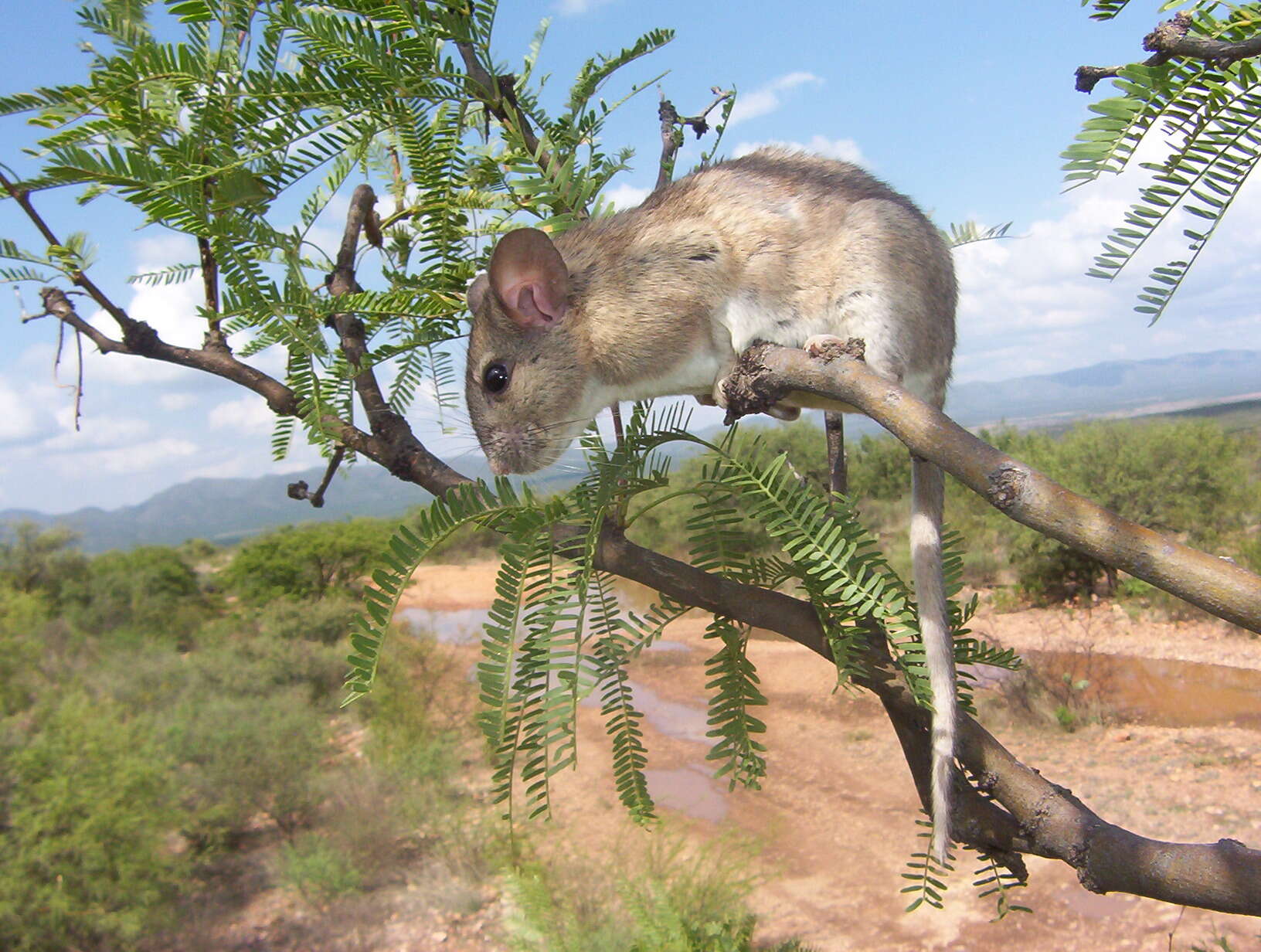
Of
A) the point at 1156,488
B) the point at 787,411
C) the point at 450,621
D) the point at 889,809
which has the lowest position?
the point at 450,621

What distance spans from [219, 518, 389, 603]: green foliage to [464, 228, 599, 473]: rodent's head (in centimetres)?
2424

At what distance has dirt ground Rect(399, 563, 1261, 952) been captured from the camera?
30.9 feet

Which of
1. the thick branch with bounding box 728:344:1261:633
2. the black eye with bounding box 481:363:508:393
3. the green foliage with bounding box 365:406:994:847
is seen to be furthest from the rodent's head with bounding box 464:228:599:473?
the thick branch with bounding box 728:344:1261:633

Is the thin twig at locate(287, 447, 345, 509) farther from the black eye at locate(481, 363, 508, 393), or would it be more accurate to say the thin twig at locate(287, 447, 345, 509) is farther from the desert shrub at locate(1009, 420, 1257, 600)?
the desert shrub at locate(1009, 420, 1257, 600)

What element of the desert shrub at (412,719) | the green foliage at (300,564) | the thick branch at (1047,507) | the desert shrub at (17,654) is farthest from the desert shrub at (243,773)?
the thick branch at (1047,507)

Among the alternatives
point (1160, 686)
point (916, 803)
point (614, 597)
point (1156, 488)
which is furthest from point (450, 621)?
point (614, 597)

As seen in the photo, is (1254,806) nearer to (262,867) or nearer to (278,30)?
(278,30)

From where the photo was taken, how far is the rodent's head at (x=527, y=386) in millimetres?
2002

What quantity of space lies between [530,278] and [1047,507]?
1.12 meters

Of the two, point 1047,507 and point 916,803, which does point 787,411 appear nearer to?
point 1047,507

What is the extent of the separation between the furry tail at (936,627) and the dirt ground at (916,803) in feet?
18.3

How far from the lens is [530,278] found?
5.42 feet

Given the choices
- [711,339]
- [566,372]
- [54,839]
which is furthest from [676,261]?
[54,839]

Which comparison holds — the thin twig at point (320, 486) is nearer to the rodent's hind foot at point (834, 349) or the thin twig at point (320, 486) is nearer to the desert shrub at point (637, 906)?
the rodent's hind foot at point (834, 349)
